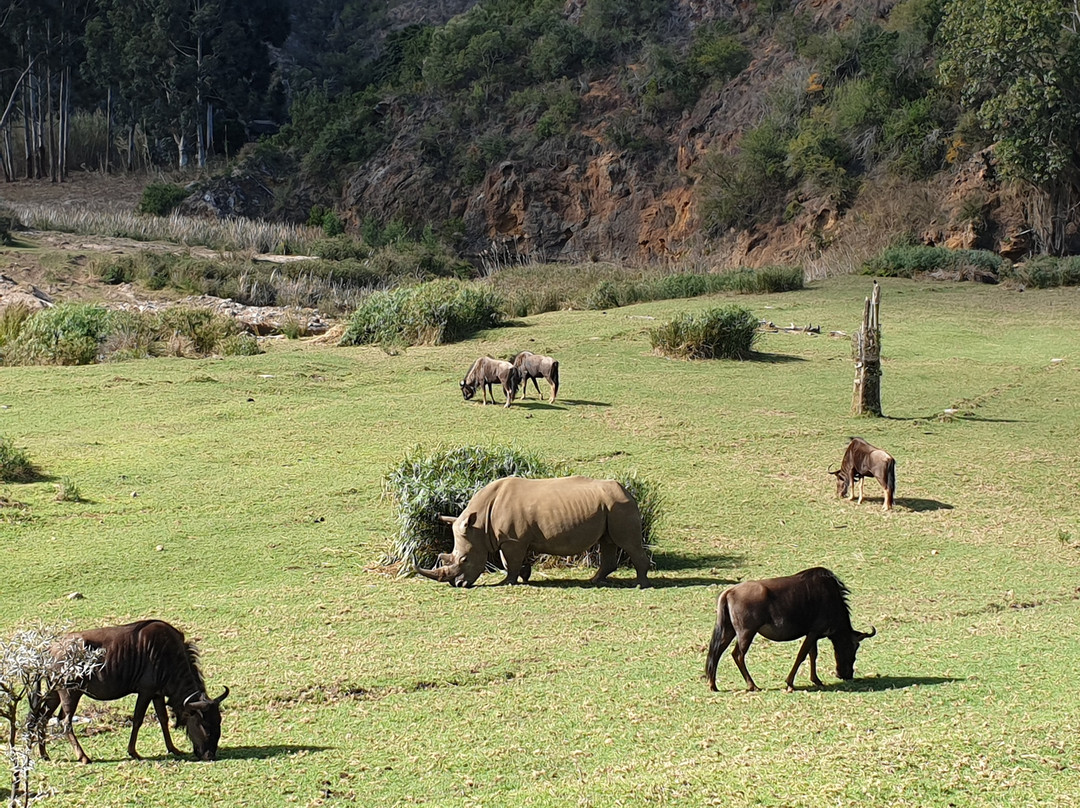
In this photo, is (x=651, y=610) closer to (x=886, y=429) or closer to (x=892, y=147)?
(x=886, y=429)

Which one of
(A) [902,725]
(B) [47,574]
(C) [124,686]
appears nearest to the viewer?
(C) [124,686]

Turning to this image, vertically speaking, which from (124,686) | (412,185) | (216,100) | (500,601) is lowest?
(500,601)

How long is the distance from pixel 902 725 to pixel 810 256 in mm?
36738

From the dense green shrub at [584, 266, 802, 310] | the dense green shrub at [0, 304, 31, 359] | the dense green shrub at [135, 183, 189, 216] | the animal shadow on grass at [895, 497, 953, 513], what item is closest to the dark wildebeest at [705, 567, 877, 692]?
the animal shadow on grass at [895, 497, 953, 513]

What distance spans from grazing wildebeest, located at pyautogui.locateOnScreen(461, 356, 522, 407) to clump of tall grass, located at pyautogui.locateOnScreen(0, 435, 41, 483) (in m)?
5.90

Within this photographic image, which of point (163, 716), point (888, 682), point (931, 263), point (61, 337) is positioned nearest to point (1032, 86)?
point (931, 263)

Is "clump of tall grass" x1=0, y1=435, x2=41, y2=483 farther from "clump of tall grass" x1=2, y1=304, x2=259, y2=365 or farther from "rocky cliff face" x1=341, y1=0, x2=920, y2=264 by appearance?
"rocky cliff face" x1=341, y1=0, x2=920, y2=264

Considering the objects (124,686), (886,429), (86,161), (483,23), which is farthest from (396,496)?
(86,161)

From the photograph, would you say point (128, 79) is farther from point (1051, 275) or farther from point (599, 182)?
point (1051, 275)

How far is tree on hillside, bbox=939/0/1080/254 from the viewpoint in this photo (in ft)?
Result: 116

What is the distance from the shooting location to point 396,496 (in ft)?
33.4

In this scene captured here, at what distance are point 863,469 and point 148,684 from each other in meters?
7.87

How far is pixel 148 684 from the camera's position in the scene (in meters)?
5.19

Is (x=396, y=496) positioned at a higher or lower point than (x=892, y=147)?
lower
